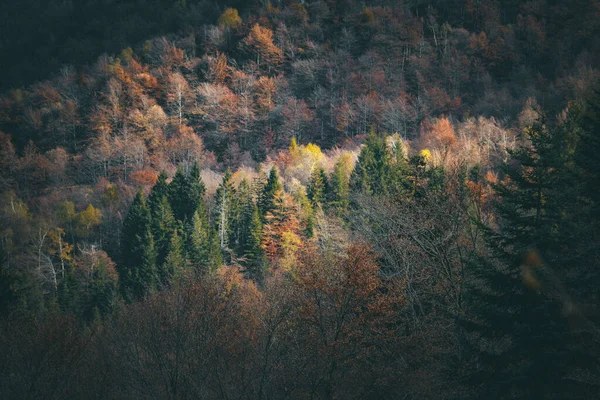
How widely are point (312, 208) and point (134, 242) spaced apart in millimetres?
19217

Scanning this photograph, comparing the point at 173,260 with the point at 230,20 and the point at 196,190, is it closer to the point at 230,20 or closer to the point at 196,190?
the point at 196,190

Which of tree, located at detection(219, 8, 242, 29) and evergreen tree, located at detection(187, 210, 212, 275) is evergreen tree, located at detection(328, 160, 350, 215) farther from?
tree, located at detection(219, 8, 242, 29)

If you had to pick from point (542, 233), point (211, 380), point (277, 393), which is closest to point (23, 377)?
point (211, 380)

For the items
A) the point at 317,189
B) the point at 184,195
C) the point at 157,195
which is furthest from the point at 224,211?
the point at 317,189

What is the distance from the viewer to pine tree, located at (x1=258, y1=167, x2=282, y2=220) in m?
59.3

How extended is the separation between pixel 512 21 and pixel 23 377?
129 m

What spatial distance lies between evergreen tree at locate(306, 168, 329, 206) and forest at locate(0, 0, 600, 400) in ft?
1.06

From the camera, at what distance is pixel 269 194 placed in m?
60.0

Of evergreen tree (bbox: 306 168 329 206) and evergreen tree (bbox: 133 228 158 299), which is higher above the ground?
evergreen tree (bbox: 306 168 329 206)

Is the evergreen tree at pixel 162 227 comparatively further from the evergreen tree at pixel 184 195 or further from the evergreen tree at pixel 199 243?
the evergreen tree at pixel 184 195

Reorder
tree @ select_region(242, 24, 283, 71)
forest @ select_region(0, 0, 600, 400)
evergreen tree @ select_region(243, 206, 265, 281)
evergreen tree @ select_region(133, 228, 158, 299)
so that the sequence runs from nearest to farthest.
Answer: forest @ select_region(0, 0, 600, 400), evergreen tree @ select_region(243, 206, 265, 281), evergreen tree @ select_region(133, 228, 158, 299), tree @ select_region(242, 24, 283, 71)

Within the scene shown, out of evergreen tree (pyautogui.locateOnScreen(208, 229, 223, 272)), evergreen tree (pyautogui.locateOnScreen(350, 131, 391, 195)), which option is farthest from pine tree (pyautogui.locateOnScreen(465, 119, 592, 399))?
evergreen tree (pyautogui.locateOnScreen(350, 131, 391, 195))

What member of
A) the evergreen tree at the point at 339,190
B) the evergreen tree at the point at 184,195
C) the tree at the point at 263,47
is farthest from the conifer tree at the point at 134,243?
the tree at the point at 263,47

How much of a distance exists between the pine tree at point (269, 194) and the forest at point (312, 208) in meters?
0.36
